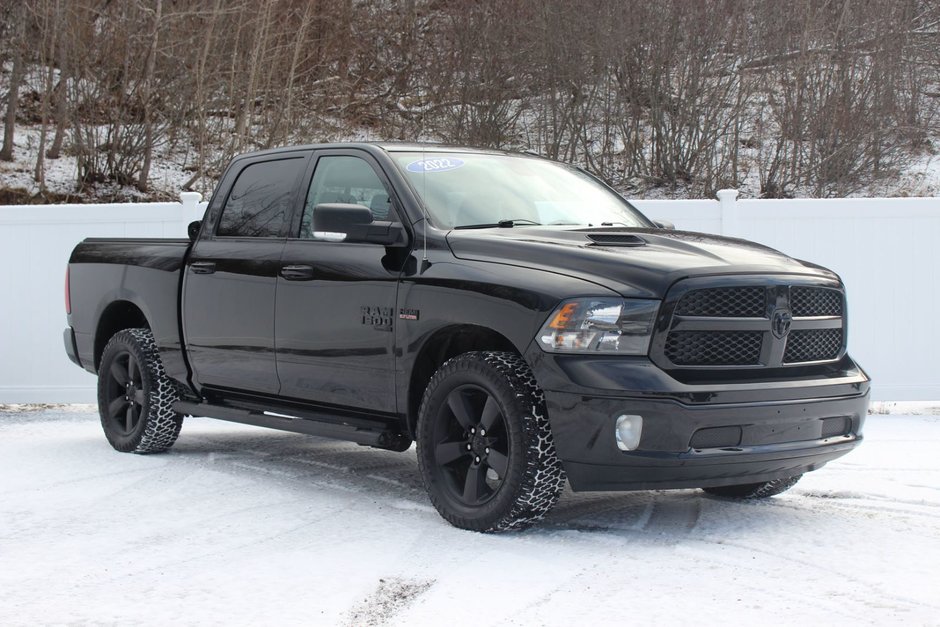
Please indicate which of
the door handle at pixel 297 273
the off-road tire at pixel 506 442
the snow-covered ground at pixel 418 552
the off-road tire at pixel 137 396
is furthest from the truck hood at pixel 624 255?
the off-road tire at pixel 137 396

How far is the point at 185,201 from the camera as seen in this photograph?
10.5 meters

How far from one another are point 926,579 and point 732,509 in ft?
4.99

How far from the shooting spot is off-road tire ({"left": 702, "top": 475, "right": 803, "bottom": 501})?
6.29 metres

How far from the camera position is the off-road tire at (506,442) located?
5.12 m

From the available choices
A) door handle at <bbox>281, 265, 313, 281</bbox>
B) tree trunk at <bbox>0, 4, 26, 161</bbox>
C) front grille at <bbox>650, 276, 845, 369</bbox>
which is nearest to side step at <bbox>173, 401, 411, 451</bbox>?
door handle at <bbox>281, 265, 313, 281</bbox>

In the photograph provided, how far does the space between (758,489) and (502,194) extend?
2.10 m

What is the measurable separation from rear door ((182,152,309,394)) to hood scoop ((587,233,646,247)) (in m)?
1.99

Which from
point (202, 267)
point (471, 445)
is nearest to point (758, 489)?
point (471, 445)

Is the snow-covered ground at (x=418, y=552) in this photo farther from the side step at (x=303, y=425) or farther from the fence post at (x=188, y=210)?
the fence post at (x=188, y=210)

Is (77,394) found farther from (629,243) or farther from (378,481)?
(629,243)

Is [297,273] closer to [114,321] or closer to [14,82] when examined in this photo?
[114,321]

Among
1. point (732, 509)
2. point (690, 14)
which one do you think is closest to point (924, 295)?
point (732, 509)

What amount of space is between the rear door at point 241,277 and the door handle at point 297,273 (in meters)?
0.11

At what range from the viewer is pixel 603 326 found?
499 centimetres
